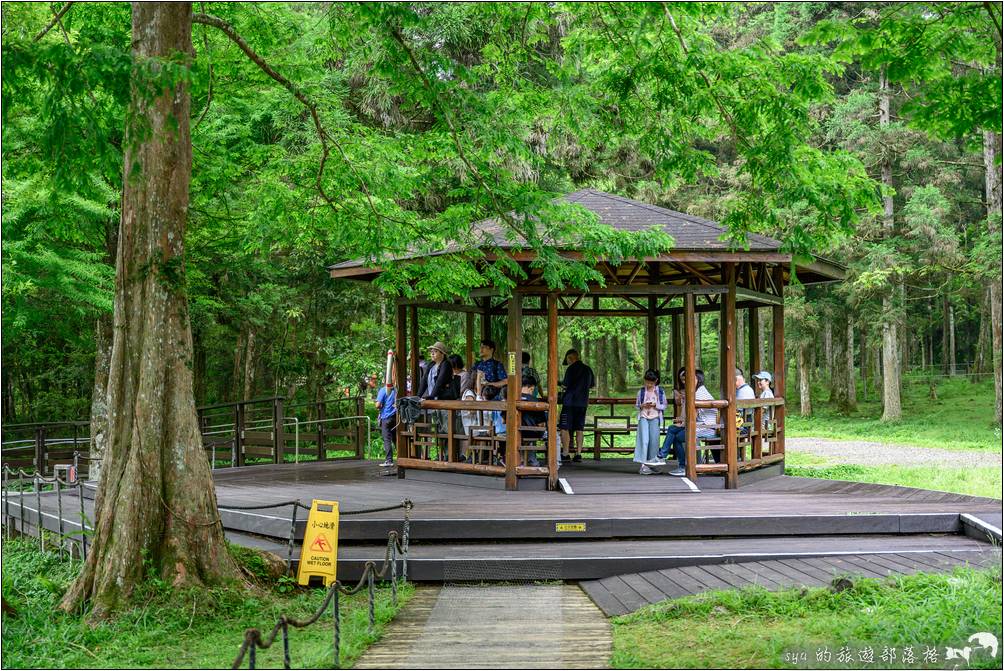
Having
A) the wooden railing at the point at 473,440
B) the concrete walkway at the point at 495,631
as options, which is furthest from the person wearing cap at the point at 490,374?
the concrete walkway at the point at 495,631

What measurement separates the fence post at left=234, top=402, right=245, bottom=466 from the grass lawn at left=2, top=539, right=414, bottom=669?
7.66 metres

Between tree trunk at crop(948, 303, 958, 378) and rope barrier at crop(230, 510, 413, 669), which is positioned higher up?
tree trunk at crop(948, 303, 958, 378)

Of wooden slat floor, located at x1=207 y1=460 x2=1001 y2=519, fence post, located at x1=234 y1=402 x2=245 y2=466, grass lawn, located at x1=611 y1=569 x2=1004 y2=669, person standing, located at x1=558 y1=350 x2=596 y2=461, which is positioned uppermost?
person standing, located at x1=558 y1=350 x2=596 y2=461

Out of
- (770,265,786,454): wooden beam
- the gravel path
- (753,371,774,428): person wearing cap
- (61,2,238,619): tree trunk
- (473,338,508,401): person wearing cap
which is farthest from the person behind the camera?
the gravel path

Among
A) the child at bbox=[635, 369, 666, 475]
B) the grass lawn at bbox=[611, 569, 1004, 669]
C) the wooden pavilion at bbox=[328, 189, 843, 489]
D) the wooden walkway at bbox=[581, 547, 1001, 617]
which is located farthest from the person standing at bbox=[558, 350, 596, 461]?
the grass lawn at bbox=[611, 569, 1004, 669]

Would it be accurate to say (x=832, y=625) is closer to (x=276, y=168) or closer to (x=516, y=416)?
(x=516, y=416)

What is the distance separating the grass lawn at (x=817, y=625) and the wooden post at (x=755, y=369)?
528 cm

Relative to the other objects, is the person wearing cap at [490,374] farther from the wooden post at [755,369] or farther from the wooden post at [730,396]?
the wooden post at [755,369]

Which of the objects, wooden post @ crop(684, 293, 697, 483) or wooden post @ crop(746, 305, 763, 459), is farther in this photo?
wooden post @ crop(746, 305, 763, 459)

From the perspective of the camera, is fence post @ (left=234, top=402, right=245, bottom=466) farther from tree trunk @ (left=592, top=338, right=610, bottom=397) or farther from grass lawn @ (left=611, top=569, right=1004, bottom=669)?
tree trunk @ (left=592, top=338, right=610, bottom=397)

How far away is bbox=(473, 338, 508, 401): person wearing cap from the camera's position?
1203cm

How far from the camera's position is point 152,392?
763cm

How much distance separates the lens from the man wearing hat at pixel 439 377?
488 inches

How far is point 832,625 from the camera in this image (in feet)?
20.4
